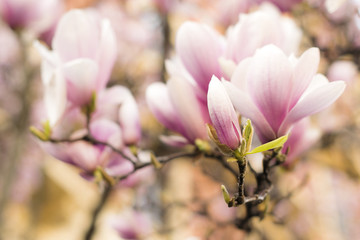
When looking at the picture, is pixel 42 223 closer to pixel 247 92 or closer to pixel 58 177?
pixel 58 177

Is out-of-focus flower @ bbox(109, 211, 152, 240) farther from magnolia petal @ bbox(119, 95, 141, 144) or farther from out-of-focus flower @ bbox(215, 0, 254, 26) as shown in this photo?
out-of-focus flower @ bbox(215, 0, 254, 26)

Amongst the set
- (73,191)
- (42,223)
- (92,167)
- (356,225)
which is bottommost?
(356,225)

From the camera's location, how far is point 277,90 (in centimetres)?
34

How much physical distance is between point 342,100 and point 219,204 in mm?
Result: 819

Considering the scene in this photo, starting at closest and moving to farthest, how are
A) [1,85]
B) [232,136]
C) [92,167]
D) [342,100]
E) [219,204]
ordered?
[232,136] → [92,167] → [342,100] → [219,204] → [1,85]

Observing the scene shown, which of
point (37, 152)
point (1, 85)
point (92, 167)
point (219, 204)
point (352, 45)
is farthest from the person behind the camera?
point (37, 152)

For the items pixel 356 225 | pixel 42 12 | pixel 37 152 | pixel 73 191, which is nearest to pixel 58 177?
pixel 73 191

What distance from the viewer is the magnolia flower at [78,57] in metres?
0.44

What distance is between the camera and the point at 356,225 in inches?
101

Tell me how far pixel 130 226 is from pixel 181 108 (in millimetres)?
413

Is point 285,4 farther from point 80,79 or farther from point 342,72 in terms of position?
point 80,79

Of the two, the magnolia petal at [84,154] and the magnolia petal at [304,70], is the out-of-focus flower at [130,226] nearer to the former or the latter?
the magnolia petal at [84,154]

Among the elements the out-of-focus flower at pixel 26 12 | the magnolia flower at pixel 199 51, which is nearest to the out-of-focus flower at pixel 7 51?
the out-of-focus flower at pixel 26 12

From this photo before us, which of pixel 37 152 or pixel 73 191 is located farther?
pixel 37 152
